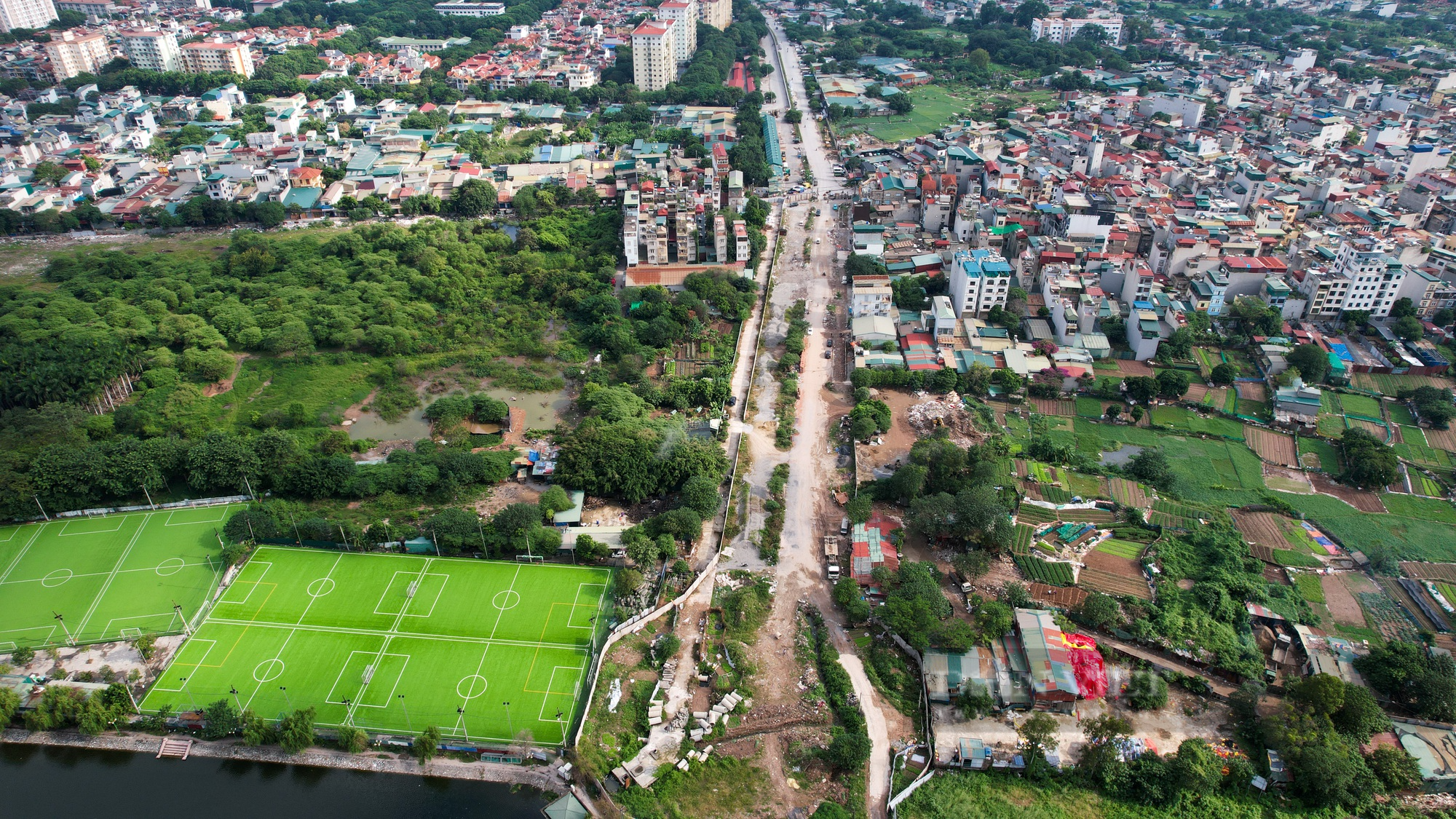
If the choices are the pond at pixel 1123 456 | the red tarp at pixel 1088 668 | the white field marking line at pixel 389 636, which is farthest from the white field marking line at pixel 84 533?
the pond at pixel 1123 456

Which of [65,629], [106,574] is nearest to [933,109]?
[106,574]

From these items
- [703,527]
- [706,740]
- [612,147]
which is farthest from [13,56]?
[706,740]

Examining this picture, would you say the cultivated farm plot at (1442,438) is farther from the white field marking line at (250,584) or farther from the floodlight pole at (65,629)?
the floodlight pole at (65,629)

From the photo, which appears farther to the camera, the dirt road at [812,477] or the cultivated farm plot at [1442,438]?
the cultivated farm plot at [1442,438]

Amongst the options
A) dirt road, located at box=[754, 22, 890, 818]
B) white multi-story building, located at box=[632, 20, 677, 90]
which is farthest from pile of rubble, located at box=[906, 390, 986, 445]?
white multi-story building, located at box=[632, 20, 677, 90]

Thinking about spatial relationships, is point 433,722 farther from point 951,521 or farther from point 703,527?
point 951,521

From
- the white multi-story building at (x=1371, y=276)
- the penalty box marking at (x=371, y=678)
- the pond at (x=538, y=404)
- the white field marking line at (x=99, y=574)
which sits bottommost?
the penalty box marking at (x=371, y=678)

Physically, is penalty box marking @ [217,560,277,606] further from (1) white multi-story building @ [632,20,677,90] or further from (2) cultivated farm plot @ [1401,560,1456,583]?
(1) white multi-story building @ [632,20,677,90]
